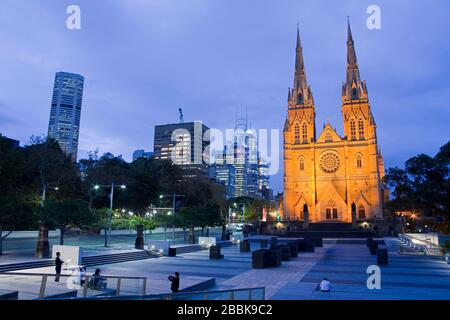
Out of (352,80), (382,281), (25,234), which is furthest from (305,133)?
(382,281)

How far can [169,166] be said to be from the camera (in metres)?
64.1

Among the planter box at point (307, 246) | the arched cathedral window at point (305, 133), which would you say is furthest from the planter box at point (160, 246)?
the arched cathedral window at point (305, 133)

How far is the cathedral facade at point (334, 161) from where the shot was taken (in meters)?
67.3

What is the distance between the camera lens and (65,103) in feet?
429

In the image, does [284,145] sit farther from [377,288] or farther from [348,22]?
[377,288]

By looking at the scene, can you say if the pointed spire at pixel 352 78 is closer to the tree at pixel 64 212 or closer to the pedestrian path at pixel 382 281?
the pedestrian path at pixel 382 281

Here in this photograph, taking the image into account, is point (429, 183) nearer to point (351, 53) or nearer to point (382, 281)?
point (382, 281)

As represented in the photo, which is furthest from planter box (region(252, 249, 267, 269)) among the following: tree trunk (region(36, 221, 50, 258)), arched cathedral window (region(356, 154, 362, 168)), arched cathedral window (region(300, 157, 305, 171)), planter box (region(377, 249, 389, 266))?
arched cathedral window (region(356, 154, 362, 168))

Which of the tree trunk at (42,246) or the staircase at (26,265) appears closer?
the staircase at (26,265)

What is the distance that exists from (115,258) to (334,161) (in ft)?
187

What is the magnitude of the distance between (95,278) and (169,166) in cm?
5466

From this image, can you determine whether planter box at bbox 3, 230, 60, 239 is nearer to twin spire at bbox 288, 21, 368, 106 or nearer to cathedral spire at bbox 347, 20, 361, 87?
twin spire at bbox 288, 21, 368, 106

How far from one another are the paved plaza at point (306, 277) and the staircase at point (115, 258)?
92 centimetres
